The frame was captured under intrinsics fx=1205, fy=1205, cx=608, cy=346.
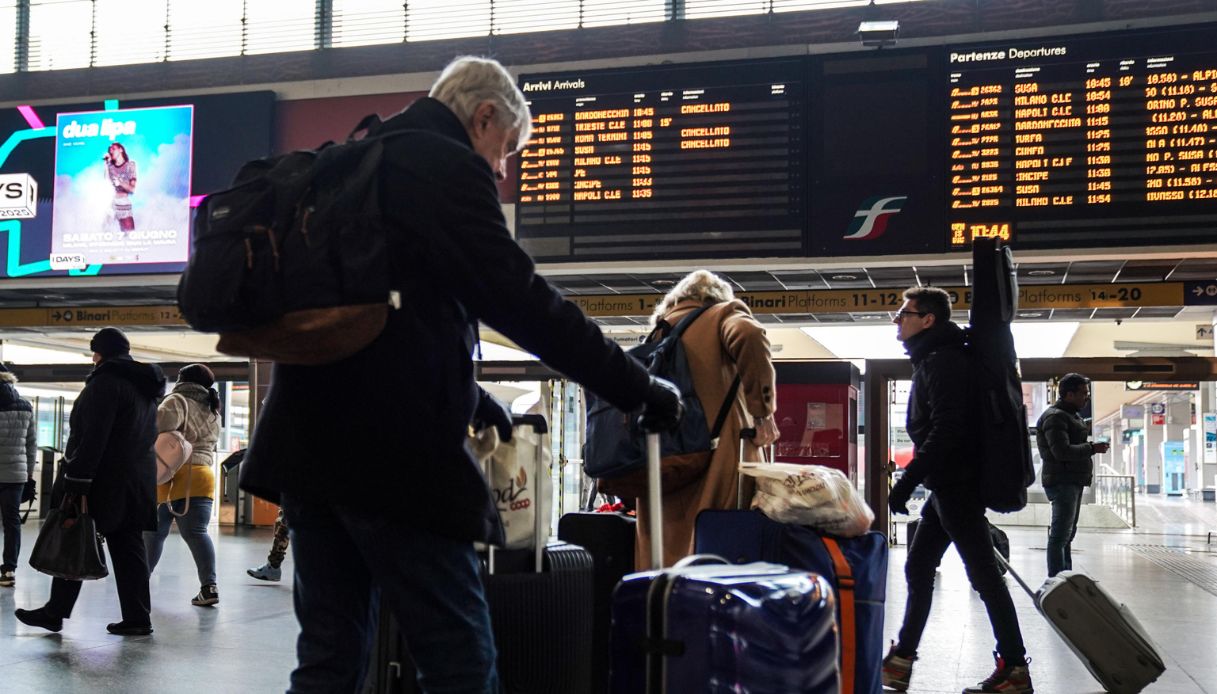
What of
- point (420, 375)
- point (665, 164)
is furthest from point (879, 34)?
point (420, 375)

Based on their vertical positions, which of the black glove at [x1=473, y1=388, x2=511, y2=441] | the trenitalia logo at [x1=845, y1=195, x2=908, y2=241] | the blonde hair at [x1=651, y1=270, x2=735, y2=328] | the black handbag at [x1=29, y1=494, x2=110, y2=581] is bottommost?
the black handbag at [x1=29, y1=494, x2=110, y2=581]

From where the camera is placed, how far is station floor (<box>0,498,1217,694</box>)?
4664mm

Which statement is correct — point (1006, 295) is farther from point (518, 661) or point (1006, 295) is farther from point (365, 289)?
point (365, 289)

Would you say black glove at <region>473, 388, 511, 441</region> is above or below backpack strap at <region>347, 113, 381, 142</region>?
below

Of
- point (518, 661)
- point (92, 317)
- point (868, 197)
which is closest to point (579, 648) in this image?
point (518, 661)

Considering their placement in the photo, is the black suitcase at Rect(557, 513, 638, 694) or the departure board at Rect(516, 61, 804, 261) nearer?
the black suitcase at Rect(557, 513, 638, 694)

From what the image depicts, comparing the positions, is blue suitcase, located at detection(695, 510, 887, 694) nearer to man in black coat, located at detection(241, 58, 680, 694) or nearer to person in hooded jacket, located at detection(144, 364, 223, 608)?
man in black coat, located at detection(241, 58, 680, 694)

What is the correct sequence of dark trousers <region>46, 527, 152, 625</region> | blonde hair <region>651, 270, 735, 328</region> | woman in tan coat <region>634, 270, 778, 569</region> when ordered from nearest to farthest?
woman in tan coat <region>634, 270, 778, 569</region> < blonde hair <region>651, 270, 735, 328</region> < dark trousers <region>46, 527, 152, 625</region>

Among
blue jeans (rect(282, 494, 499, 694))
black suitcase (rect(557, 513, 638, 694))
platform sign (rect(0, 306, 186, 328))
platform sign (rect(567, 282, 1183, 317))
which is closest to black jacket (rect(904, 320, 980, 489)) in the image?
black suitcase (rect(557, 513, 638, 694))

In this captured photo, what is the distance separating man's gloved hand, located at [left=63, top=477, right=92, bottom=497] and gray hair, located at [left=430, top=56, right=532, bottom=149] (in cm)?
422

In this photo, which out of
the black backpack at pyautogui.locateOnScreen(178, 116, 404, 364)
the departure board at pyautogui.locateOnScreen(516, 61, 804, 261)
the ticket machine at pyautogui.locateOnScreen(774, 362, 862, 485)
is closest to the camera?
the black backpack at pyautogui.locateOnScreen(178, 116, 404, 364)

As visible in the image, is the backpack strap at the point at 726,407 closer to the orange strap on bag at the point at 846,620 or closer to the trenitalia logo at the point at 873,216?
A: the orange strap on bag at the point at 846,620

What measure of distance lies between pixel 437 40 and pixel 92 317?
4947mm

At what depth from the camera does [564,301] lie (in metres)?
2.04
